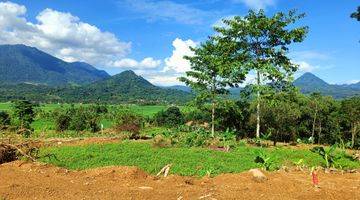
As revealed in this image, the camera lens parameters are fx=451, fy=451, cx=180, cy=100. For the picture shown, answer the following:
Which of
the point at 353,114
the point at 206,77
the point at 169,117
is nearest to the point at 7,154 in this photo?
the point at 206,77

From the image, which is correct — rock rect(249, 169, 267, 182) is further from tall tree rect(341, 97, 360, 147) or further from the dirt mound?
tall tree rect(341, 97, 360, 147)

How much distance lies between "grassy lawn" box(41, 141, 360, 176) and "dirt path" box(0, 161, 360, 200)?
4.22m

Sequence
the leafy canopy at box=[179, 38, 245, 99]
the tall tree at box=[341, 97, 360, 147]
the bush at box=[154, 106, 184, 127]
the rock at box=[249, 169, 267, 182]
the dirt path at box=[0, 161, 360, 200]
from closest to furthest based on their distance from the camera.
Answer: the dirt path at box=[0, 161, 360, 200] < the rock at box=[249, 169, 267, 182] < the leafy canopy at box=[179, 38, 245, 99] < the tall tree at box=[341, 97, 360, 147] < the bush at box=[154, 106, 184, 127]

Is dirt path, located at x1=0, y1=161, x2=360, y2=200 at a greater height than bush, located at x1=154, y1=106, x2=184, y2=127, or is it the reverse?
dirt path, located at x1=0, y1=161, x2=360, y2=200

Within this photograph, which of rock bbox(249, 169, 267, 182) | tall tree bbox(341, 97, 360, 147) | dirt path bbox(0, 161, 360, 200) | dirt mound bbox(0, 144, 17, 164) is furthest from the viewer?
tall tree bbox(341, 97, 360, 147)

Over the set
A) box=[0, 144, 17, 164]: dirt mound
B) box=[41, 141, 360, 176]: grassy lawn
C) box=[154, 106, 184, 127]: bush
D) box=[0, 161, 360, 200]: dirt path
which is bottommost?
box=[154, 106, 184, 127]: bush

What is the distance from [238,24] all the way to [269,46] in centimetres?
278

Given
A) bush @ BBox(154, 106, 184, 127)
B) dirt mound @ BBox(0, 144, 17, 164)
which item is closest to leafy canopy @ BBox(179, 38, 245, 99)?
dirt mound @ BBox(0, 144, 17, 164)

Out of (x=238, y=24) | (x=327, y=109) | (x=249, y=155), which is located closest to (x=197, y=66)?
(x=238, y=24)

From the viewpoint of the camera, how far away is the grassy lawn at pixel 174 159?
18219mm

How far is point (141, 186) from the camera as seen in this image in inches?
427

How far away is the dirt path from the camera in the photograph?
9562 mm

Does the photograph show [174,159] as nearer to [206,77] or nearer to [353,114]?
[206,77]

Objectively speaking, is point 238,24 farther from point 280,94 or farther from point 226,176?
point 226,176
